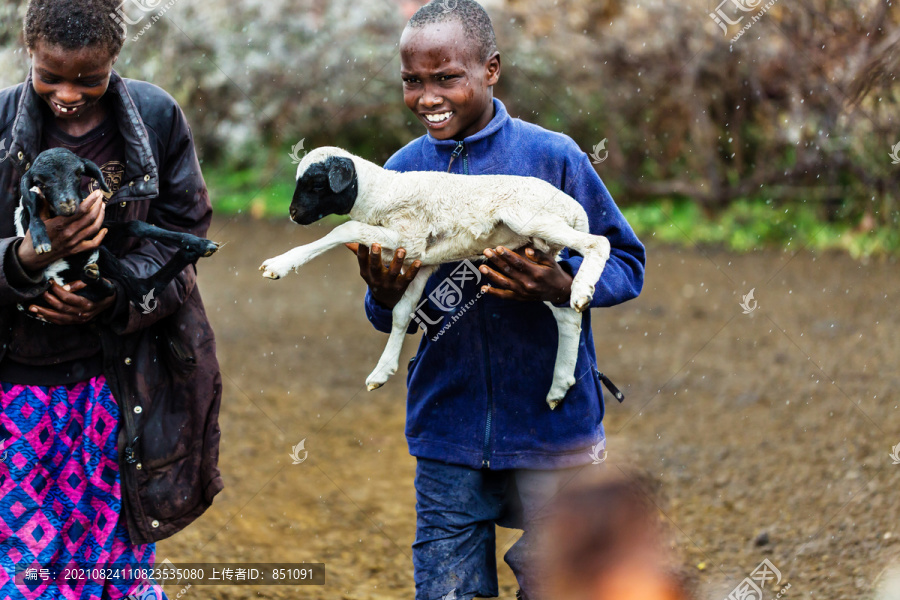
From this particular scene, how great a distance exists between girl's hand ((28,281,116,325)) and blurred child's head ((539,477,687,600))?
6.49 feet

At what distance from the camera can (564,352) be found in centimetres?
319

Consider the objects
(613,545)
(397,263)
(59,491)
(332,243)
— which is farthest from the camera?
(59,491)

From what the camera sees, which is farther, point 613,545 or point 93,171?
point 93,171

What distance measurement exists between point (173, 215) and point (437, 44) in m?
1.27

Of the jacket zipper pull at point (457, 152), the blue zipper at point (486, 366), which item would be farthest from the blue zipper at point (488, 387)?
the jacket zipper pull at point (457, 152)

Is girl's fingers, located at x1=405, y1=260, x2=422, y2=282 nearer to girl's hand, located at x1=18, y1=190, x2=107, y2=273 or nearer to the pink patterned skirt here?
girl's hand, located at x1=18, y1=190, x2=107, y2=273

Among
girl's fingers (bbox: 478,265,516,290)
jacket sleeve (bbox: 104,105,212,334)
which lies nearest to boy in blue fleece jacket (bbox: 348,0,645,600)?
girl's fingers (bbox: 478,265,516,290)

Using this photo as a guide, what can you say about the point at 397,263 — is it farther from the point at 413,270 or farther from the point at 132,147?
the point at 132,147

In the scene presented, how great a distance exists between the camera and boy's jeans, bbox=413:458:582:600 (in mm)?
3281

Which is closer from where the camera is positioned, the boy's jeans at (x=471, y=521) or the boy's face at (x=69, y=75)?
the boy's face at (x=69, y=75)

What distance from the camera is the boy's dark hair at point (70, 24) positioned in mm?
2936

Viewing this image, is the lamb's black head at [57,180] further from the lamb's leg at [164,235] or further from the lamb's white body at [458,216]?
the lamb's white body at [458,216]

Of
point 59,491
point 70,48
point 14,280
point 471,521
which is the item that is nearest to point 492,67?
point 70,48

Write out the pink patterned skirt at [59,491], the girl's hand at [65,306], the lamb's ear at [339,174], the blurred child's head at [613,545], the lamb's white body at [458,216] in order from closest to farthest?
the blurred child's head at [613,545] → the lamb's ear at [339,174] → the lamb's white body at [458,216] → the girl's hand at [65,306] → the pink patterned skirt at [59,491]
